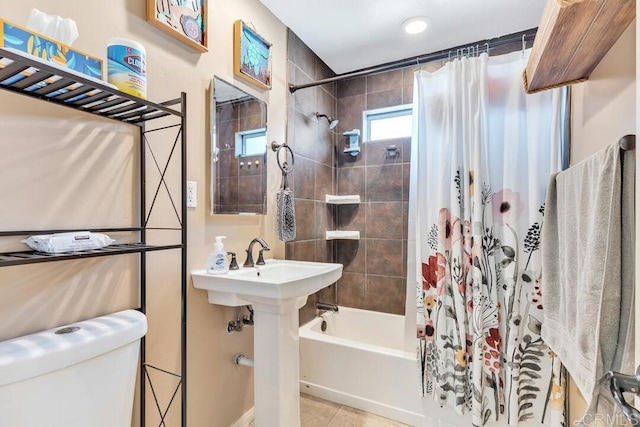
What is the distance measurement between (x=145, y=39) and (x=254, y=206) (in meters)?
0.93

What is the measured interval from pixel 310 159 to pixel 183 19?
1234 millimetres

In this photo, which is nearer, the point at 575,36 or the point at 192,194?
the point at 575,36

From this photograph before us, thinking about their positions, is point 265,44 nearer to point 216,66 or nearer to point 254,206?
point 216,66

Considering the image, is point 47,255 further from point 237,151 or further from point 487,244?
point 487,244

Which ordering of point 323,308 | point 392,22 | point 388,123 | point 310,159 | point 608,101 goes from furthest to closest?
point 388,123
point 323,308
point 310,159
point 392,22
point 608,101

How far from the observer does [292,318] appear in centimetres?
147

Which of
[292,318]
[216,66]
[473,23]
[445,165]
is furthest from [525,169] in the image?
[216,66]

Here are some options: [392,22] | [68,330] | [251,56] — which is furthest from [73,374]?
[392,22]

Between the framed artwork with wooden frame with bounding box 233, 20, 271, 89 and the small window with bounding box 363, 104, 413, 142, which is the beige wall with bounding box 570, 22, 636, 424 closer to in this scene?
the small window with bounding box 363, 104, 413, 142

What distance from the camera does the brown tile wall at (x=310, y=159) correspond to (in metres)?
2.19

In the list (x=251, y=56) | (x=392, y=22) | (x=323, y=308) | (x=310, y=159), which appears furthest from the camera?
(x=323, y=308)

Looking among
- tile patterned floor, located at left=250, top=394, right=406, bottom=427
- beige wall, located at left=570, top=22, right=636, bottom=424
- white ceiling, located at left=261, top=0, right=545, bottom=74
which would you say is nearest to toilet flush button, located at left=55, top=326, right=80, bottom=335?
tile patterned floor, located at left=250, top=394, right=406, bottom=427

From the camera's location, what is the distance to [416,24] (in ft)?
6.60

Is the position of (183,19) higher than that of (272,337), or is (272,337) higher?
(183,19)
